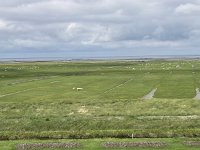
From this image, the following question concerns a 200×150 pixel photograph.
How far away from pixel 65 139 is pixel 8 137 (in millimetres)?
5595

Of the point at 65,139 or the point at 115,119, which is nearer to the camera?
the point at 65,139

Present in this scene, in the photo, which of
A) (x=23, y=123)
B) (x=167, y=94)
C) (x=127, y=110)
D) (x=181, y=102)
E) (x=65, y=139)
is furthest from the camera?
(x=167, y=94)

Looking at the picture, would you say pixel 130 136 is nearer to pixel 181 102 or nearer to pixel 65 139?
pixel 65 139

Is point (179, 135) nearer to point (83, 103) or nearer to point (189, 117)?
point (189, 117)

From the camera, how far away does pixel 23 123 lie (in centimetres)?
4803

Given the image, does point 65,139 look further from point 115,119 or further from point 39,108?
point 39,108

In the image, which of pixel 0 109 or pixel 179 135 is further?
pixel 0 109

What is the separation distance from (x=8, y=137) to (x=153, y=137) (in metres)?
13.6

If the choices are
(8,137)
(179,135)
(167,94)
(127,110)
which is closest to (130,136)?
(179,135)

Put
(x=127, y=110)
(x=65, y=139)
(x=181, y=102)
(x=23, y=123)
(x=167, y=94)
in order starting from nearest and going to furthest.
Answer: (x=65, y=139), (x=23, y=123), (x=127, y=110), (x=181, y=102), (x=167, y=94)

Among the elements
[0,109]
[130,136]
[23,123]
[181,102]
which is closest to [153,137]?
[130,136]

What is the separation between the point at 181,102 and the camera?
200 ft

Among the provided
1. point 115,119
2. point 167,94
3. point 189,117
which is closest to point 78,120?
point 115,119

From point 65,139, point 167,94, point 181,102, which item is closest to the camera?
point 65,139
